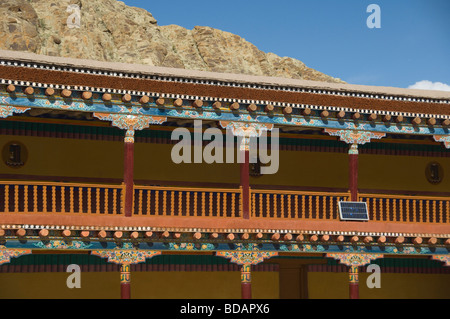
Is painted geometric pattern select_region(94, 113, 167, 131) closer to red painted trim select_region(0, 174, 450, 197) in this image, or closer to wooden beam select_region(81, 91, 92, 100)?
wooden beam select_region(81, 91, 92, 100)

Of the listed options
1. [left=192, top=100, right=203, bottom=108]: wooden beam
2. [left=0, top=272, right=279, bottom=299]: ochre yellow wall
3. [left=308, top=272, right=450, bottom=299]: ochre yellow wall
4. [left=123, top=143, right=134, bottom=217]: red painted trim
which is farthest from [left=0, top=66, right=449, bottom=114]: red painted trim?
[left=308, top=272, right=450, bottom=299]: ochre yellow wall

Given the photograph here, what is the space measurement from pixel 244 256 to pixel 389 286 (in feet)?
16.8

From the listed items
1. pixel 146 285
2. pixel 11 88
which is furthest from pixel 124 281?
pixel 11 88

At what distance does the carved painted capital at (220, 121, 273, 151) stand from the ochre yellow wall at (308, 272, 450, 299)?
4.54 metres

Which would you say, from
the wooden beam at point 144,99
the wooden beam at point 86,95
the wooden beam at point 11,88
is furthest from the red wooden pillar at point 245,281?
the wooden beam at point 11,88

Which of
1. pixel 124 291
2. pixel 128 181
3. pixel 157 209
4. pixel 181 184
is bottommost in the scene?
pixel 124 291

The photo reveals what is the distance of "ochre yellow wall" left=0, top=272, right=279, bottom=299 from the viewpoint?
18.4 metres

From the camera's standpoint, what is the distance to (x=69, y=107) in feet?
55.5

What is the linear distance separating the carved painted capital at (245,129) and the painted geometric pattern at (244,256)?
2.31m

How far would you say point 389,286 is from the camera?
21.4 metres

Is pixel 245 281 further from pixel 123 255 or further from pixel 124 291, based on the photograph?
pixel 123 255

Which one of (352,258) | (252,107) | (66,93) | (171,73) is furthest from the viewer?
(352,258)

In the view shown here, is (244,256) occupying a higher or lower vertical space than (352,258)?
higher
